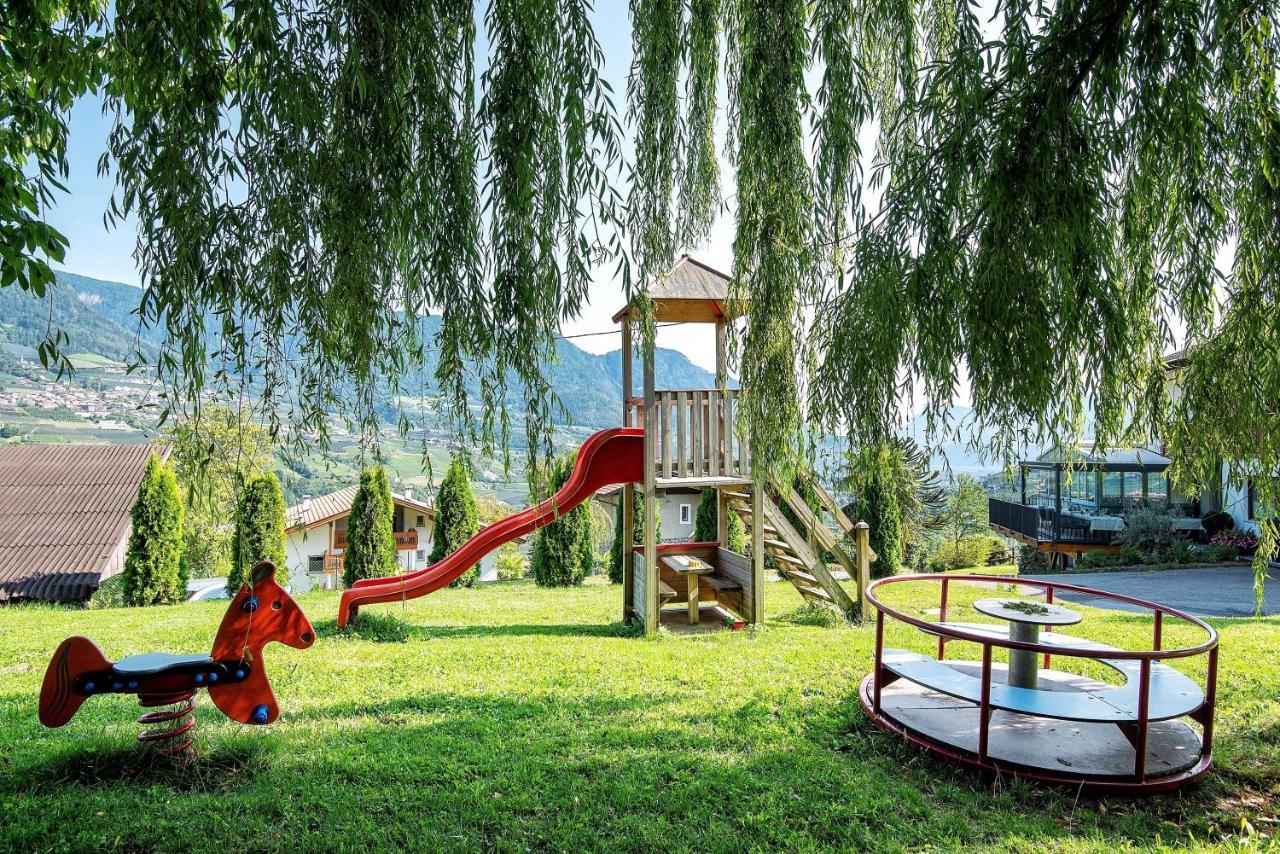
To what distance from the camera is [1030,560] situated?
16938 millimetres

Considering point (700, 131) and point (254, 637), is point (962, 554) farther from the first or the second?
point (254, 637)

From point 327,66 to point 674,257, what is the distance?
4.68 feet

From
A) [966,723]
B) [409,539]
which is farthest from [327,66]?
[409,539]

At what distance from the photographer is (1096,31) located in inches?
90.0

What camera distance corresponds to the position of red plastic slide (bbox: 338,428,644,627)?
774cm

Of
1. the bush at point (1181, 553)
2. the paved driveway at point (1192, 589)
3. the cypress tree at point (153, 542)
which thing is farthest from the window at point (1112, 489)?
the cypress tree at point (153, 542)

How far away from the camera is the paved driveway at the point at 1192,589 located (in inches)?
356

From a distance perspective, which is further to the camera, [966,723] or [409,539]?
[409,539]

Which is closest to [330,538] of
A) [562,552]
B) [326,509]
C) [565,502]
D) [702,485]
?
[326,509]

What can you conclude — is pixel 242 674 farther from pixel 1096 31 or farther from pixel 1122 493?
pixel 1122 493

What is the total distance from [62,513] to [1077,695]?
610 inches

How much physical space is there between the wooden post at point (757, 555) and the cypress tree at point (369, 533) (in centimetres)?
628

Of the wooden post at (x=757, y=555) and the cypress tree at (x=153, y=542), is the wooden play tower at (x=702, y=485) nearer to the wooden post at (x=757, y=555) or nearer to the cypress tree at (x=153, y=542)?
the wooden post at (x=757, y=555)

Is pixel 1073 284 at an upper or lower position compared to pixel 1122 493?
upper
